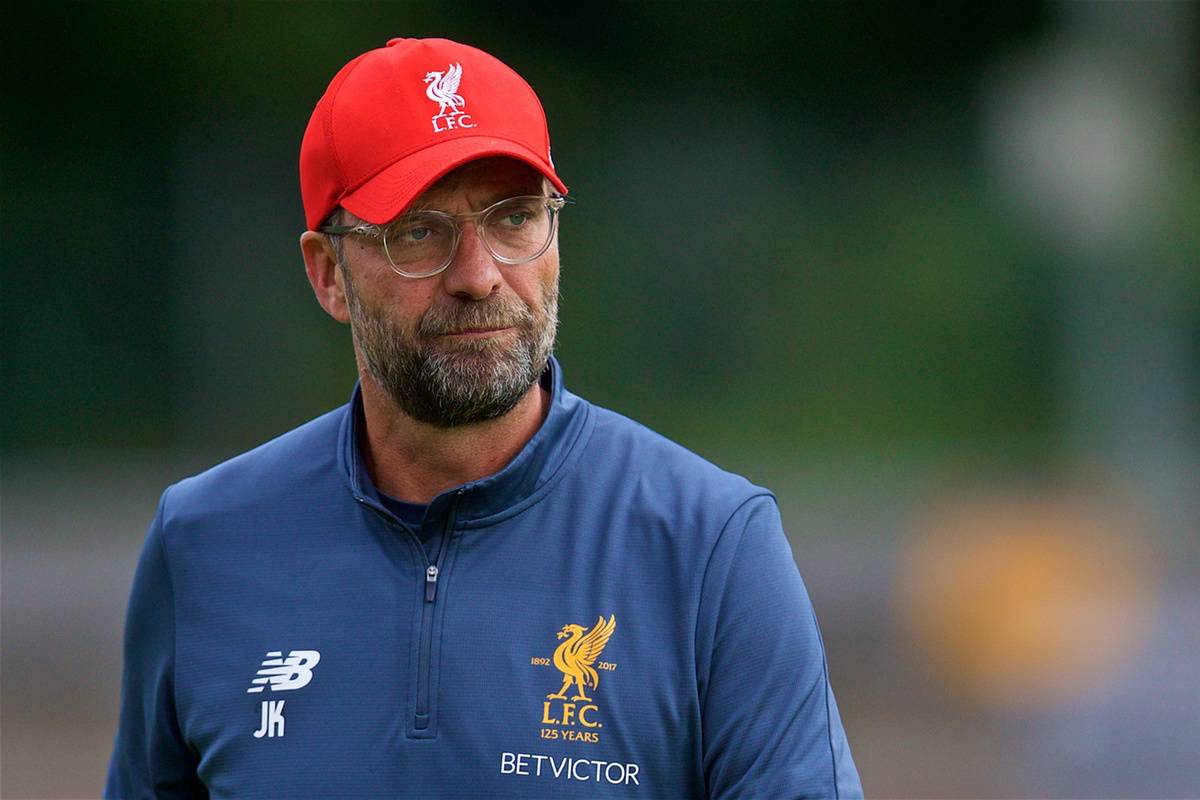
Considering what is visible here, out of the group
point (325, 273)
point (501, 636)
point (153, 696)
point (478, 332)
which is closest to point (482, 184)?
point (478, 332)

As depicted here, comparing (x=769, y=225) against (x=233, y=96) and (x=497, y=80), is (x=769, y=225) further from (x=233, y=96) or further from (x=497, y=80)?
(x=497, y=80)

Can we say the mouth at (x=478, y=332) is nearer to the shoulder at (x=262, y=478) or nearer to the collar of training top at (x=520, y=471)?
the collar of training top at (x=520, y=471)

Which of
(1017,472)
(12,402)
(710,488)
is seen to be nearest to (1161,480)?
(1017,472)

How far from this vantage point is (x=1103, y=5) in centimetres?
1051

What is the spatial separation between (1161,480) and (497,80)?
328 inches

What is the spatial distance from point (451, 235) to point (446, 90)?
24 centimetres

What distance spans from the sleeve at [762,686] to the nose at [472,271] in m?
0.52

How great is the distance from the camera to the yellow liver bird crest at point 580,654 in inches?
90.4

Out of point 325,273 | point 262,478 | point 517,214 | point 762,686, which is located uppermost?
point 517,214

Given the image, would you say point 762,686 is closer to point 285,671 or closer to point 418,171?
point 285,671

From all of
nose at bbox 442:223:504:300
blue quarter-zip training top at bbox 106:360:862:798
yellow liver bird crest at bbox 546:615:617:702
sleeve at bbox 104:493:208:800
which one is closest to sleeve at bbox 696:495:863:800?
blue quarter-zip training top at bbox 106:360:862:798

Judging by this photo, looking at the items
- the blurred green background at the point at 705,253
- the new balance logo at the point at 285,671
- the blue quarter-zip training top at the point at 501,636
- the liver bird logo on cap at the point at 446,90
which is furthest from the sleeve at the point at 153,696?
the blurred green background at the point at 705,253

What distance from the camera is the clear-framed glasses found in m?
2.49

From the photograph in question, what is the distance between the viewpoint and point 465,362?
246cm
